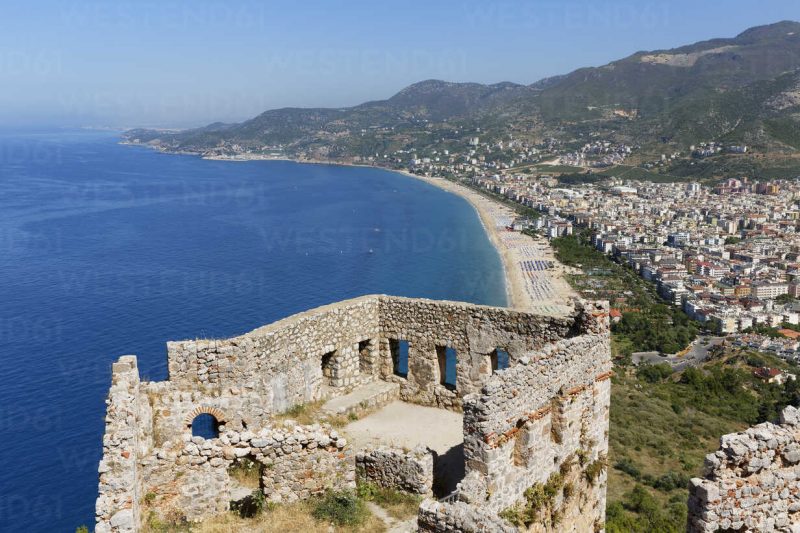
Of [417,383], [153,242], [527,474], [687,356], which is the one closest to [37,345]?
[153,242]

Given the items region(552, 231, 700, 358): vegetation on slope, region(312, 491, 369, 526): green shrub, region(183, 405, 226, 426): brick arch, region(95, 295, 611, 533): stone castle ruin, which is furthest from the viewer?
region(552, 231, 700, 358): vegetation on slope

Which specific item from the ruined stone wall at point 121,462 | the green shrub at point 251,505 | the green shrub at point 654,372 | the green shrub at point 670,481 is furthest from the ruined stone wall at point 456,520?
the green shrub at point 654,372

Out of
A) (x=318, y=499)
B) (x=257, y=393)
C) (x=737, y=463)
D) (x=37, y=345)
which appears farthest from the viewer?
(x=37, y=345)

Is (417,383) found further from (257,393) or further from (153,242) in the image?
(153,242)

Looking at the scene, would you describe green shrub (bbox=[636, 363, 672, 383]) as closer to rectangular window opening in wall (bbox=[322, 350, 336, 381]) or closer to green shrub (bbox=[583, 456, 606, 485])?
rectangular window opening in wall (bbox=[322, 350, 336, 381])

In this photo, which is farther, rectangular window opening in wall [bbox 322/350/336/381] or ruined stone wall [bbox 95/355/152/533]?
rectangular window opening in wall [bbox 322/350/336/381]

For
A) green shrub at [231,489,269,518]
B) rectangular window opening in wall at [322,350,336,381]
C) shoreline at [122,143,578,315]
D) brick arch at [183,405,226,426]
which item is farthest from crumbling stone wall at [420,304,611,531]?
shoreline at [122,143,578,315]
